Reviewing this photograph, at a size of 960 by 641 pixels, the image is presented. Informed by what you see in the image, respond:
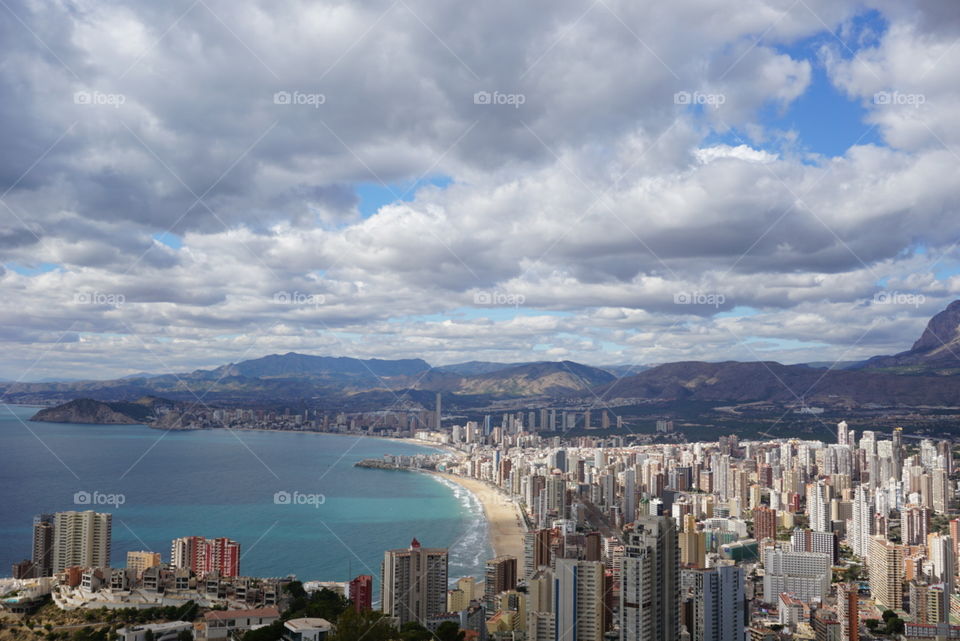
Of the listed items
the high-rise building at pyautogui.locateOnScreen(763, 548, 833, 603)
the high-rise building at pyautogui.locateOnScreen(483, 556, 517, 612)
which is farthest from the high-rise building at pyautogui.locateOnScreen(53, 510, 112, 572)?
the high-rise building at pyautogui.locateOnScreen(763, 548, 833, 603)

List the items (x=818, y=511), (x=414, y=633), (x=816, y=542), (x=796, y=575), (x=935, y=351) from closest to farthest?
1. (x=414, y=633)
2. (x=796, y=575)
3. (x=816, y=542)
4. (x=818, y=511)
5. (x=935, y=351)

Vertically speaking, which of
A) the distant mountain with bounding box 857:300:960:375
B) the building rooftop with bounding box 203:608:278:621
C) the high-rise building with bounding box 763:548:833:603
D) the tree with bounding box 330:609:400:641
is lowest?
the high-rise building with bounding box 763:548:833:603

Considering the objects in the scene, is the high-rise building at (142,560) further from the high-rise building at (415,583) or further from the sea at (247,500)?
the high-rise building at (415,583)

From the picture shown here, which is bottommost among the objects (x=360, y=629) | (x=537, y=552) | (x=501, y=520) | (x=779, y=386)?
(x=501, y=520)

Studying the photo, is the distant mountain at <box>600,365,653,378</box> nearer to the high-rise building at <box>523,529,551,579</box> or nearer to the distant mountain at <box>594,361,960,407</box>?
the distant mountain at <box>594,361,960,407</box>

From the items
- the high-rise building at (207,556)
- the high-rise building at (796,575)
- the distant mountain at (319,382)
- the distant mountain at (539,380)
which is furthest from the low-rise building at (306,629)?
the distant mountain at (539,380)

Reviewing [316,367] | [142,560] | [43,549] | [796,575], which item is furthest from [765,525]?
[316,367]

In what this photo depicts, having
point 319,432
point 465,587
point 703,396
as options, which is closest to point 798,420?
point 703,396

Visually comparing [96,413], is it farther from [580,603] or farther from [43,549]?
[580,603]
